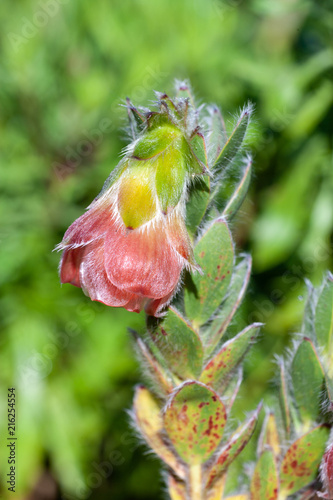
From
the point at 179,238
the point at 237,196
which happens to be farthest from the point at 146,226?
the point at 237,196

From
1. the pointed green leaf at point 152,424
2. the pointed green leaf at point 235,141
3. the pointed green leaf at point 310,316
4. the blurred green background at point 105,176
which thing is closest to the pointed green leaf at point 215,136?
the pointed green leaf at point 235,141

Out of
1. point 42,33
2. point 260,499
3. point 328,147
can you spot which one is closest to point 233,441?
point 260,499

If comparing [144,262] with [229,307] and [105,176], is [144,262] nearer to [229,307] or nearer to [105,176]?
[229,307]

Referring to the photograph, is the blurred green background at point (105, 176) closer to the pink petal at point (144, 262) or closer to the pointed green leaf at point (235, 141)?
the pointed green leaf at point (235, 141)

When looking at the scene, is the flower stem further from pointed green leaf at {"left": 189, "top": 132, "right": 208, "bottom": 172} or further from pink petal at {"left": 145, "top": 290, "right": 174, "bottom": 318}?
pointed green leaf at {"left": 189, "top": 132, "right": 208, "bottom": 172}

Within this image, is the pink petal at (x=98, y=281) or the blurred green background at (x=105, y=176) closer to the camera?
the pink petal at (x=98, y=281)

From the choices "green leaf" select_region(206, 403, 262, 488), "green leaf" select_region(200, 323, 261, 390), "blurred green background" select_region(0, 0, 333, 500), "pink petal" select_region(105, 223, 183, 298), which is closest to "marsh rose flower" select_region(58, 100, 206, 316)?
"pink petal" select_region(105, 223, 183, 298)
